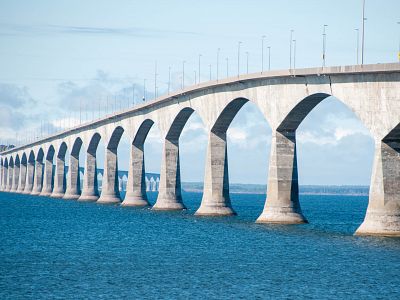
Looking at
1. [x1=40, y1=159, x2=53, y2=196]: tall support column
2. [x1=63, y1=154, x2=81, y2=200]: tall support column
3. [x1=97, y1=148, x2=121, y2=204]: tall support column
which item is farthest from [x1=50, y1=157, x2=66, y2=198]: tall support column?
[x1=97, y1=148, x2=121, y2=204]: tall support column

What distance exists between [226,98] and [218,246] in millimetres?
24425

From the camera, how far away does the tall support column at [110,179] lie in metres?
114

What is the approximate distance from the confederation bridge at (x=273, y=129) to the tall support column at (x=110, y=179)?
0.12 metres

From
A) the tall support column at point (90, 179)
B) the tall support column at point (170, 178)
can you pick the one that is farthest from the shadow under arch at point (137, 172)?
the tall support column at point (90, 179)

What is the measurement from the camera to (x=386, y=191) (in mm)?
54344

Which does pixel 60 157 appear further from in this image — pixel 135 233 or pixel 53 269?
pixel 53 269

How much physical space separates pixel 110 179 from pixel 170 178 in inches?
967

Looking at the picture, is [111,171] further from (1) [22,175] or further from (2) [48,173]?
(1) [22,175]

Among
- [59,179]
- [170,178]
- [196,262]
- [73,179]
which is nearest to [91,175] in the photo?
[73,179]

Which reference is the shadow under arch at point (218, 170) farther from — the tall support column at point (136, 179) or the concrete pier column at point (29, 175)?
the concrete pier column at point (29, 175)

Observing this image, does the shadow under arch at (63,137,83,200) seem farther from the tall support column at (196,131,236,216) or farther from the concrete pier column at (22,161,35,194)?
the tall support column at (196,131,236,216)

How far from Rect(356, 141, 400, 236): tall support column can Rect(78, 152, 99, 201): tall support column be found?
74.1 meters

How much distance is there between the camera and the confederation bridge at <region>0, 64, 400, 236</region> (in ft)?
179

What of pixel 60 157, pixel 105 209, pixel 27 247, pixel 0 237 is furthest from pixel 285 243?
pixel 60 157
